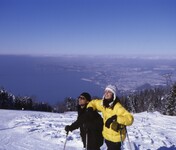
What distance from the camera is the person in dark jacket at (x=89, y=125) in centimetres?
631

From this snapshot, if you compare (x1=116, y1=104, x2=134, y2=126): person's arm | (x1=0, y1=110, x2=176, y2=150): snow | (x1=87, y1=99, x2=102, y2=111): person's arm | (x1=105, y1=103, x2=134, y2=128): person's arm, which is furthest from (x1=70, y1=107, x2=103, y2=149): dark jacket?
(x1=0, y1=110, x2=176, y2=150): snow

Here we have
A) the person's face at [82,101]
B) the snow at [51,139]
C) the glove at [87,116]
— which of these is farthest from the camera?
the snow at [51,139]

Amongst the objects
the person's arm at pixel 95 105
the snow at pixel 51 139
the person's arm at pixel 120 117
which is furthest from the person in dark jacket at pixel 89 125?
the snow at pixel 51 139

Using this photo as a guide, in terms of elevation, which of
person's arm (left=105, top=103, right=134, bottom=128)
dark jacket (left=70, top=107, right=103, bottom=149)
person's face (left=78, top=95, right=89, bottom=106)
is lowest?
dark jacket (left=70, top=107, right=103, bottom=149)

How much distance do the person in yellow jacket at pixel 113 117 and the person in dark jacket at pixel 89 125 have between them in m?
0.17

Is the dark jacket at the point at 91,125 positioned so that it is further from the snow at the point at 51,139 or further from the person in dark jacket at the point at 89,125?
the snow at the point at 51,139

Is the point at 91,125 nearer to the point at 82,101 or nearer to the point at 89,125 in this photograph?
the point at 89,125

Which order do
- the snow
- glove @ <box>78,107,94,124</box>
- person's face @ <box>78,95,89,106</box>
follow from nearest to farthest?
glove @ <box>78,107,94,124</box> < person's face @ <box>78,95,89,106</box> < the snow

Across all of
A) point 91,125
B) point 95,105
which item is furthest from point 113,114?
point 91,125

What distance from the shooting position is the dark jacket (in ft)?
20.7

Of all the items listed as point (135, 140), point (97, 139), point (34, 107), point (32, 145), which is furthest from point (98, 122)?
point (34, 107)

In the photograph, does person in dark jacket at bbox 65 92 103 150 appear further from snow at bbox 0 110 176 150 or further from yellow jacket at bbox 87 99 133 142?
snow at bbox 0 110 176 150

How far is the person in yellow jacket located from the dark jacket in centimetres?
16

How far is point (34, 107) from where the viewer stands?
223ft
